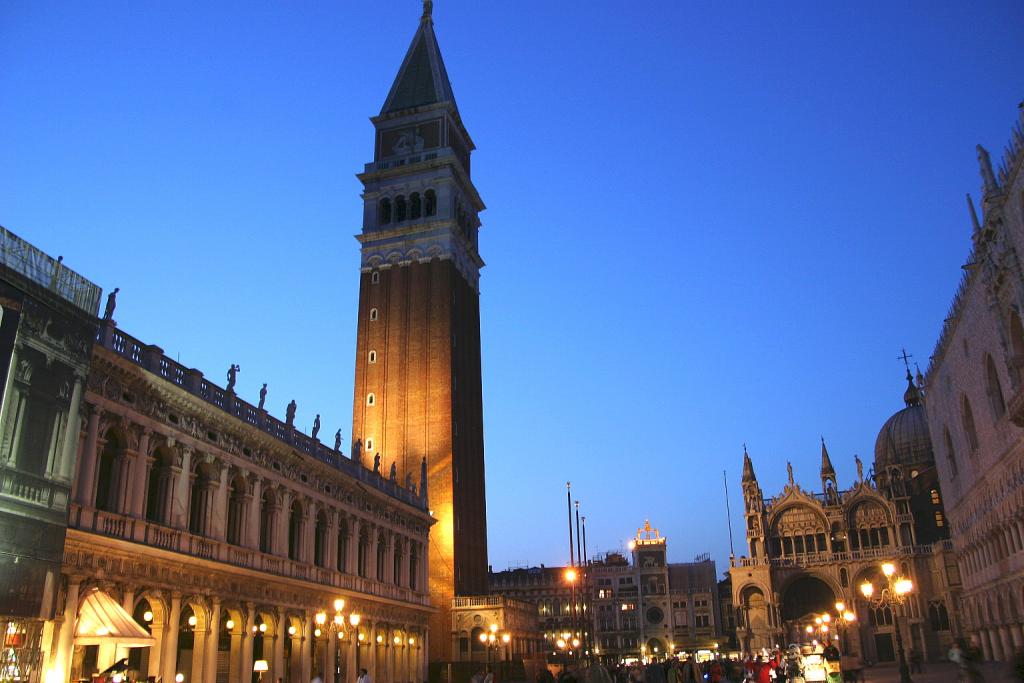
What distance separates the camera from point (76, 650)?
23.7 m

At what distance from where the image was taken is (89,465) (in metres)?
23.8

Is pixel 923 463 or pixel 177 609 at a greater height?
pixel 923 463

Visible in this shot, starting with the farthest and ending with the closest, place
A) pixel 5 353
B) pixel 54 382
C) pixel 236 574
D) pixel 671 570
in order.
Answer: pixel 671 570
pixel 236 574
pixel 54 382
pixel 5 353

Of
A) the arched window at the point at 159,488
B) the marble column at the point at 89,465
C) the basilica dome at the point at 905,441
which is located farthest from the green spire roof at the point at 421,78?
the basilica dome at the point at 905,441

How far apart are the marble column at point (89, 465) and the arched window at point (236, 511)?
777 centimetres

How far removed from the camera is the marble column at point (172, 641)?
26062mm

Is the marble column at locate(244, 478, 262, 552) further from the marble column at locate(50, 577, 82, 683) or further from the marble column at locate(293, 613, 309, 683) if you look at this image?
the marble column at locate(50, 577, 82, 683)

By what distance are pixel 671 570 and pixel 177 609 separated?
83.8 meters

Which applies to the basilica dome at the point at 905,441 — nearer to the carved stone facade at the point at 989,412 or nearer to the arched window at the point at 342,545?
the carved stone facade at the point at 989,412

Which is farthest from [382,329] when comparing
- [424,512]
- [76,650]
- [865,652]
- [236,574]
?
[865,652]

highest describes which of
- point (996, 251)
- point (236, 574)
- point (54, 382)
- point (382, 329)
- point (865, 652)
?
point (382, 329)

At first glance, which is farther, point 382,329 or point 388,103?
point 388,103

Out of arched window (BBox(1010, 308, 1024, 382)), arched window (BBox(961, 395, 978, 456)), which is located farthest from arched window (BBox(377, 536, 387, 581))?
arched window (BBox(961, 395, 978, 456))

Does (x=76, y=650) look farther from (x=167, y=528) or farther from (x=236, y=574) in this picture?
(x=236, y=574)
